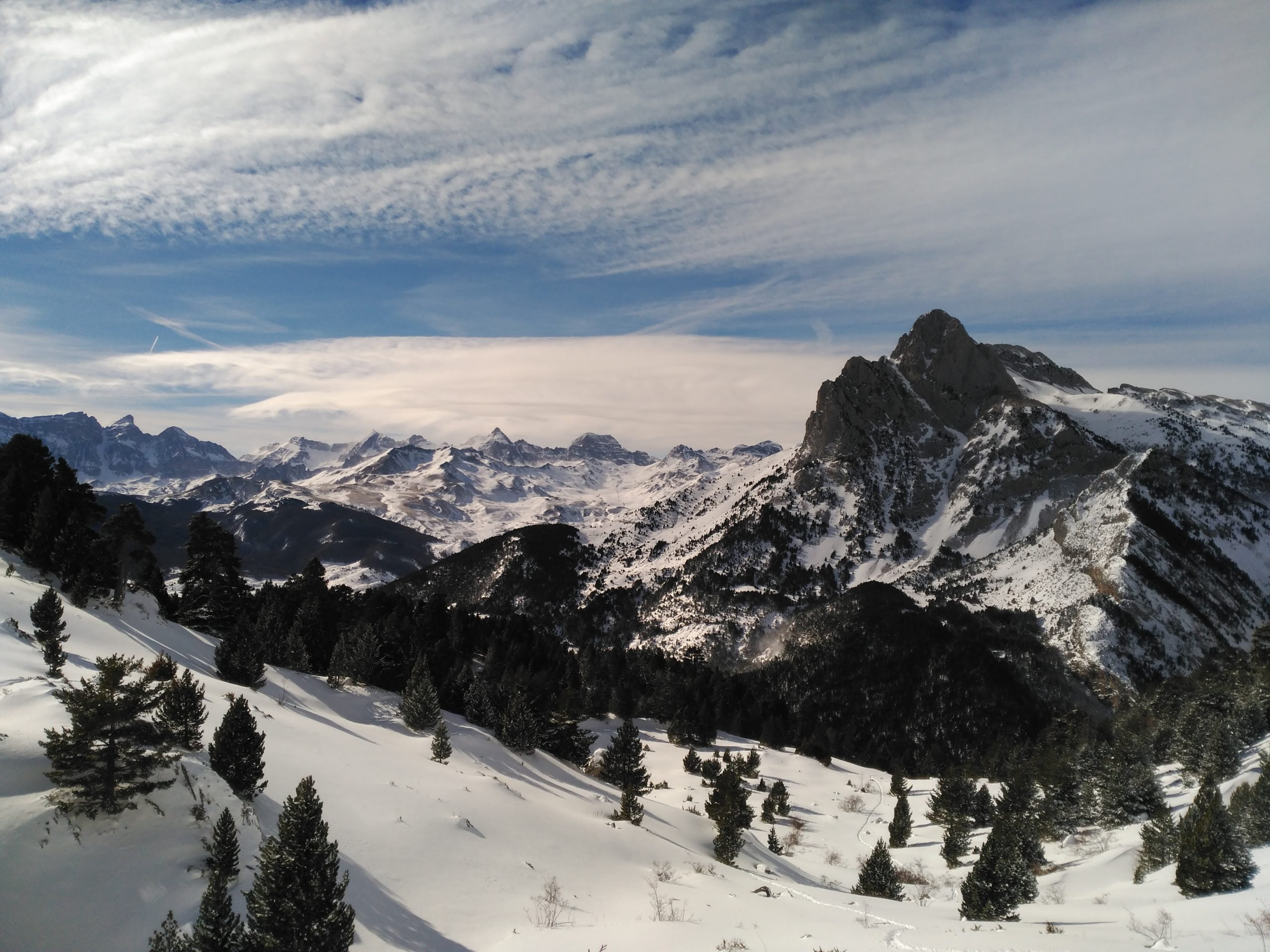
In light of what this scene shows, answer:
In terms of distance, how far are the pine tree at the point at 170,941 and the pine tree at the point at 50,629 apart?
1828 cm

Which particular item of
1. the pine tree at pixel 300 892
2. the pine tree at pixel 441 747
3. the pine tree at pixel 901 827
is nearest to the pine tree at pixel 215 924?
the pine tree at pixel 300 892

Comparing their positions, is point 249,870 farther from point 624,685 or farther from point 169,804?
point 624,685

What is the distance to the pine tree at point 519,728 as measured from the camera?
4562cm

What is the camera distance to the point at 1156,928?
1938cm

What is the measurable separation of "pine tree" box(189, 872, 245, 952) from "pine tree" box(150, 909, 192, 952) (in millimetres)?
170

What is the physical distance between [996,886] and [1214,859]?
291 inches

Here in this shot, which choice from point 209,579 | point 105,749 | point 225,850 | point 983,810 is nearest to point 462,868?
point 225,850

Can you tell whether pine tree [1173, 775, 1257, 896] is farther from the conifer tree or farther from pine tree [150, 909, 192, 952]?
the conifer tree

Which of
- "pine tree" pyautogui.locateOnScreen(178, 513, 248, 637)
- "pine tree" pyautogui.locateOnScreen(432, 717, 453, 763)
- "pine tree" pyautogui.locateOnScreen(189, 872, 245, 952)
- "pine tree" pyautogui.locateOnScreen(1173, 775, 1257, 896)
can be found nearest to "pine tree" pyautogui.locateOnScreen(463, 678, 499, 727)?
"pine tree" pyautogui.locateOnScreen(432, 717, 453, 763)

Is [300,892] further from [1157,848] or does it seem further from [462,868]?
[1157,848]

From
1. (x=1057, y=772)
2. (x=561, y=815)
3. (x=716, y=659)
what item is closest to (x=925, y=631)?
(x=716, y=659)

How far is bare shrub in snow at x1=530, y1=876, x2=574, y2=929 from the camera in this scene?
65.1 feet

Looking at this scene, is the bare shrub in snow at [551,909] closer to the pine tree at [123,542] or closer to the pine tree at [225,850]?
the pine tree at [225,850]

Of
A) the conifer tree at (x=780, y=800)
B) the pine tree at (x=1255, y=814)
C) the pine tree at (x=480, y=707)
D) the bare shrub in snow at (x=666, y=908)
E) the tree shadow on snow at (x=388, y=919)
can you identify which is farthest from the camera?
the pine tree at (x=480, y=707)
